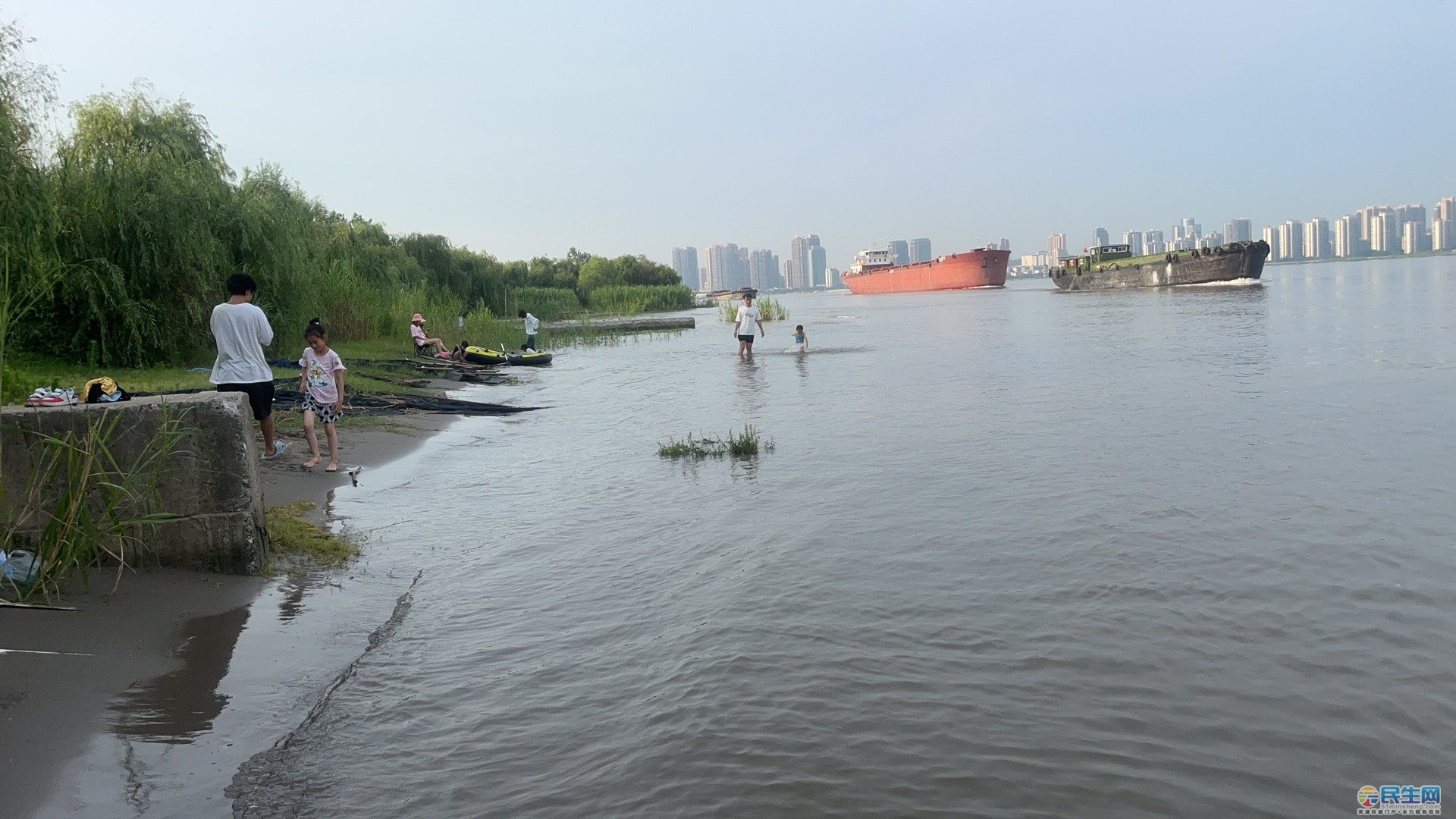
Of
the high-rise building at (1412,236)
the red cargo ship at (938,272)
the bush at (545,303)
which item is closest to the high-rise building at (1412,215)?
the high-rise building at (1412,236)

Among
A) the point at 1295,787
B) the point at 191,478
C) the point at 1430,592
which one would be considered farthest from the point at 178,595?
the point at 1430,592

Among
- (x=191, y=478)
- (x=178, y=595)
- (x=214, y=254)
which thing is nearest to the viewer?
(x=178, y=595)

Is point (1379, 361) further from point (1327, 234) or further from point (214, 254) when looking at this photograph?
point (1327, 234)

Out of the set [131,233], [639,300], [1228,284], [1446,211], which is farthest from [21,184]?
[1446,211]

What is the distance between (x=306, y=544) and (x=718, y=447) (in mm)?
5845

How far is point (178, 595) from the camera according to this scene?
5.46 m

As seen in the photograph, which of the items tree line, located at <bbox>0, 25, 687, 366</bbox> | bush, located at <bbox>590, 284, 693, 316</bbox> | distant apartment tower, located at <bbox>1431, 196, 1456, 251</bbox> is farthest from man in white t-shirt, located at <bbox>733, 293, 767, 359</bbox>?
distant apartment tower, located at <bbox>1431, 196, 1456, 251</bbox>

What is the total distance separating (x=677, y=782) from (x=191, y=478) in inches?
151

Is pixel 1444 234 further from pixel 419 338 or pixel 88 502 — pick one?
pixel 88 502

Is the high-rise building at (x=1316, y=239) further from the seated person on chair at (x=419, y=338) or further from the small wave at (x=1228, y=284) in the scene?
the seated person on chair at (x=419, y=338)

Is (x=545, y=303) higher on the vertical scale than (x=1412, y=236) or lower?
lower

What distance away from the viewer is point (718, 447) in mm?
11852

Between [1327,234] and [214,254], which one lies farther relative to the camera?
[1327,234]

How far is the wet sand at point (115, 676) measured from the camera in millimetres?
3430
